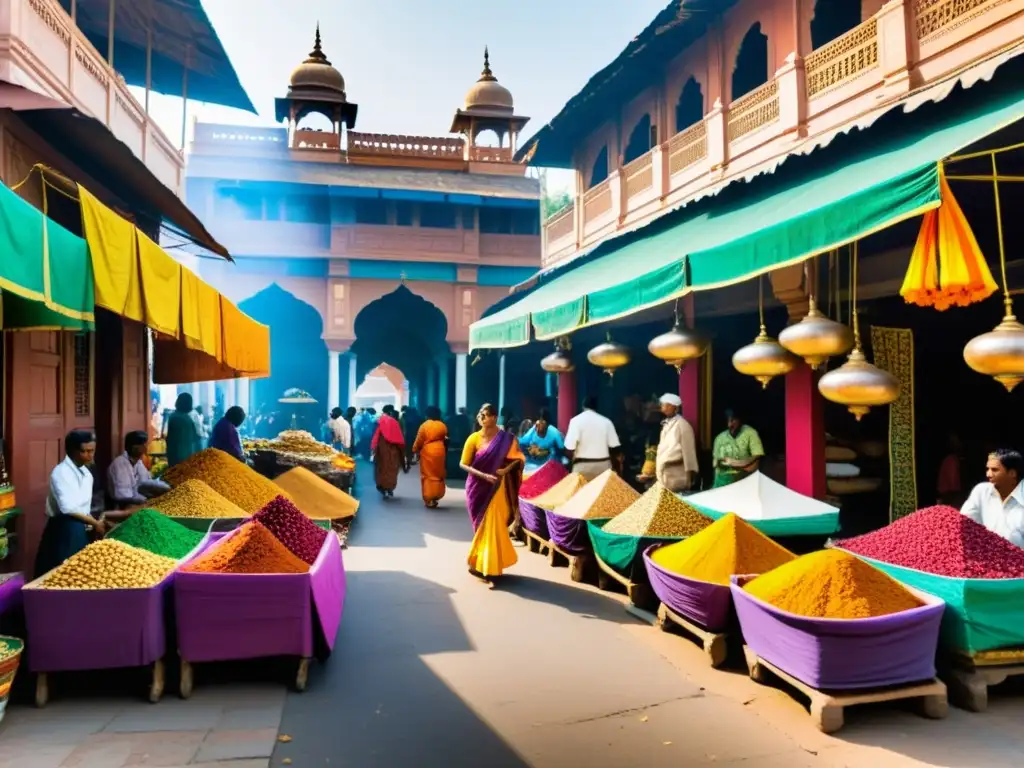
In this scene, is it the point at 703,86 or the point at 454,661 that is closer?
the point at 454,661

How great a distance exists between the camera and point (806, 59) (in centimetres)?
781

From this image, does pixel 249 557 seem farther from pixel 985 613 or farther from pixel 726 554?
pixel 985 613

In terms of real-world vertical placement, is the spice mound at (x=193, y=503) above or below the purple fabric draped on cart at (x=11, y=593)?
above

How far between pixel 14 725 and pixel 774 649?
11.8 feet

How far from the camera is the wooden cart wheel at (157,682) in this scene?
3752mm

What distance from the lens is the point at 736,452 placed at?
7582 millimetres

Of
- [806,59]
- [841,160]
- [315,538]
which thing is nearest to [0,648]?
[315,538]

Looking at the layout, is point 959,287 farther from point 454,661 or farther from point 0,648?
point 0,648

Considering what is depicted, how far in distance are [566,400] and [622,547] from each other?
6.98 meters

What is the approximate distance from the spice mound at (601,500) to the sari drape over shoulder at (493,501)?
54 centimetres

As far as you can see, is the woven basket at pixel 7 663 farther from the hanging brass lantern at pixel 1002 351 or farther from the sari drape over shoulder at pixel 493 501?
the hanging brass lantern at pixel 1002 351

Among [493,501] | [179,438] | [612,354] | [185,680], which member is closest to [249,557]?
[185,680]

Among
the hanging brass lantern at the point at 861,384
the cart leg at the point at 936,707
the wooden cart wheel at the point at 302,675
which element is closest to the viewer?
the cart leg at the point at 936,707

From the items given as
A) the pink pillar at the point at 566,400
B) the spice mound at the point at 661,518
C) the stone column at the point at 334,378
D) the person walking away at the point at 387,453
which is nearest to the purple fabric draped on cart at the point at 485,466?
the spice mound at the point at 661,518
